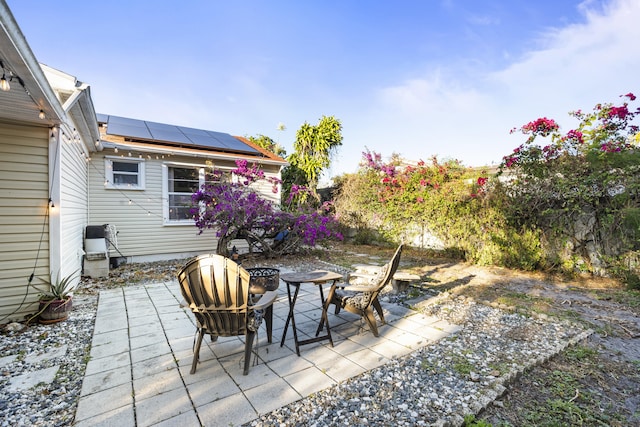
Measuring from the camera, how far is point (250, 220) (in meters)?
7.31

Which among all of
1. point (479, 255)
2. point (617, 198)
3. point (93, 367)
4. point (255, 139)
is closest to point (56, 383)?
point (93, 367)

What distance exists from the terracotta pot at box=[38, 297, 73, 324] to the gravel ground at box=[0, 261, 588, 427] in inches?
3.8

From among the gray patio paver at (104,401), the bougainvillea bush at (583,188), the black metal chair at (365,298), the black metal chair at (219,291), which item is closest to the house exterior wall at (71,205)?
the gray patio paver at (104,401)

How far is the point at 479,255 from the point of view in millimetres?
7320

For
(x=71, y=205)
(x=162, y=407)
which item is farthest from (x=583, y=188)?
(x=71, y=205)

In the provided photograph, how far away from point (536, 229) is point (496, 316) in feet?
11.7

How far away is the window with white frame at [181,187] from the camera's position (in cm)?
792

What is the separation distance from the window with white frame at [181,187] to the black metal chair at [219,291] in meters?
5.94

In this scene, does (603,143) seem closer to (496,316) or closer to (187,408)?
(496,316)

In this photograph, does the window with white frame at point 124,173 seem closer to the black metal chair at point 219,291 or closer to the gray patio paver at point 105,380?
the gray patio paver at point 105,380

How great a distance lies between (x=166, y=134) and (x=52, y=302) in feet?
20.0

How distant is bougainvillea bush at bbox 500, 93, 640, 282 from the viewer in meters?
5.30

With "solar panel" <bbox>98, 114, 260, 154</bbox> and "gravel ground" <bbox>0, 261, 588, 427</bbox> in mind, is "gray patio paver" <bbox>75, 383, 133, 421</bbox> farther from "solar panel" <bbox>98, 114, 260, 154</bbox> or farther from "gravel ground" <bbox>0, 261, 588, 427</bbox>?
"solar panel" <bbox>98, 114, 260, 154</bbox>

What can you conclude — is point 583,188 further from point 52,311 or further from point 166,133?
point 166,133
